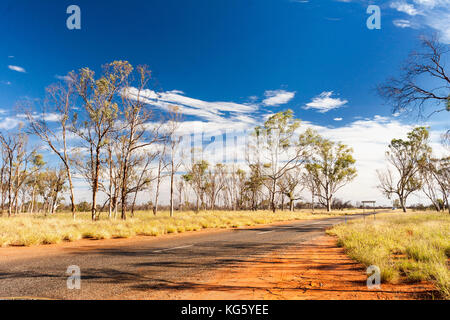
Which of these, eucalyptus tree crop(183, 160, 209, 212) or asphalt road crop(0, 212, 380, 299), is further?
eucalyptus tree crop(183, 160, 209, 212)

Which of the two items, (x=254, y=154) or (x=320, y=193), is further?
(x=320, y=193)

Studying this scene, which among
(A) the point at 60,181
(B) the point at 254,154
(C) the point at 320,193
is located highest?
(B) the point at 254,154

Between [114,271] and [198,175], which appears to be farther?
[198,175]

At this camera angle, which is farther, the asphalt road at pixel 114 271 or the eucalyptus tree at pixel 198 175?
the eucalyptus tree at pixel 198 175

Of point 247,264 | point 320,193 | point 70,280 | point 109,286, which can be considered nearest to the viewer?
point 109,286
